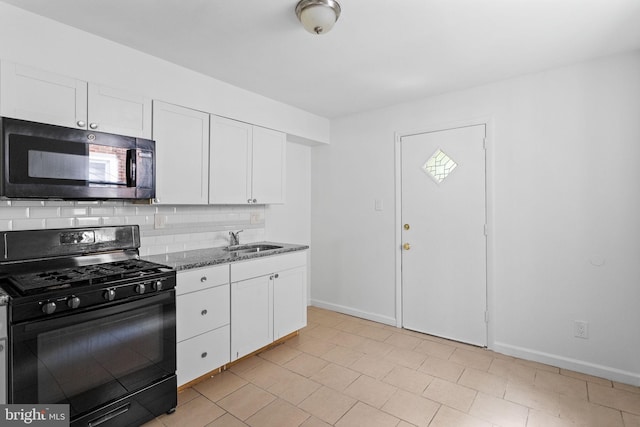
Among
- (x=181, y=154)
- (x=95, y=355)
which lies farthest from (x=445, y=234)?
(x=95, y=355)

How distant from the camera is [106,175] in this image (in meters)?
2.09

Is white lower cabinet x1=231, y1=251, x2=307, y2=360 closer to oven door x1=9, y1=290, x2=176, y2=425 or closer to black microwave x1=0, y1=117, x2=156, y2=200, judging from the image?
oven door x1=9, y1=290, x2=176, y2=425

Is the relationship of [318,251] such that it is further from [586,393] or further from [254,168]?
[586,393]

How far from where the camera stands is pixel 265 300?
9.29ft

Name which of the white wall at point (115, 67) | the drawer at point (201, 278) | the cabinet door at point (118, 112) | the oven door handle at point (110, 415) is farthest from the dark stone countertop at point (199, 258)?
the white wall at point (115, 67)

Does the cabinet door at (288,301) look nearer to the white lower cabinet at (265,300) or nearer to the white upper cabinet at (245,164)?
the white lower cabinet at (265,300)

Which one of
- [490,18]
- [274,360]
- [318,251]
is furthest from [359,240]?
[490,18]

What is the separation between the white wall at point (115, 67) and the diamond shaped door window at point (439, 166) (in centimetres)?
162

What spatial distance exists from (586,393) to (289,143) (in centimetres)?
350

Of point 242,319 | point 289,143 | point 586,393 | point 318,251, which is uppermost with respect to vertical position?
point 289,143

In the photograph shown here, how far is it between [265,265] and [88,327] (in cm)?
135

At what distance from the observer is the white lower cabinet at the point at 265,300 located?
2.59 meters

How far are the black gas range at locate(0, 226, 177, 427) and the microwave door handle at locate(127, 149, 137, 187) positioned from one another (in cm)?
38

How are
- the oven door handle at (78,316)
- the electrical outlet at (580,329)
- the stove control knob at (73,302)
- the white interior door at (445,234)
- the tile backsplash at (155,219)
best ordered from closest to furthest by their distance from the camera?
the oven door handle at (78,316)
the stove control knob at (73,302)
the tile backsplash at (155,219)
the electrical outlet at (580,329)
the white interior door at (445,234)
